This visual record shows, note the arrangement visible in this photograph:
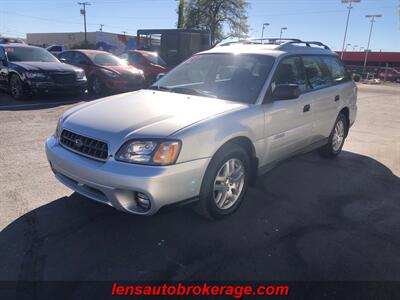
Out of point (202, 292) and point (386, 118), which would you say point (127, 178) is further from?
point (386, 118)

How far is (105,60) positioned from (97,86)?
1.16 m

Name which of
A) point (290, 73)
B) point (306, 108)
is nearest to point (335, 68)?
point (306, 108)

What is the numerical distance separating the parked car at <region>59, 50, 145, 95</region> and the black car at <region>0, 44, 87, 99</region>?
38.9 inches

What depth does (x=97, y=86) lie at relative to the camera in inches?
459

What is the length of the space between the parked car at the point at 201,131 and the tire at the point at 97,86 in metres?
7.60

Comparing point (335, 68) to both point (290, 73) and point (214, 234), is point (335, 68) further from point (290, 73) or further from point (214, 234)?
point (214, 234)

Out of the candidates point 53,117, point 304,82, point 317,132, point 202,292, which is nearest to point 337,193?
point 317,132

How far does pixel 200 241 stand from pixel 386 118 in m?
9.40

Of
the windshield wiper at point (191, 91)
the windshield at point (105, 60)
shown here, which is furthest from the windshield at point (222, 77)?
the windshield at point (105, 60)

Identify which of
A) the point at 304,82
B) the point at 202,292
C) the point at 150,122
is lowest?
the point at 202,292

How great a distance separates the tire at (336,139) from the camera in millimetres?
5457

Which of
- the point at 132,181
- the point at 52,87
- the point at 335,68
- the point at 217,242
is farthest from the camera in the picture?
the point at 52,87

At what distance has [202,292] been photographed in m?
2.51

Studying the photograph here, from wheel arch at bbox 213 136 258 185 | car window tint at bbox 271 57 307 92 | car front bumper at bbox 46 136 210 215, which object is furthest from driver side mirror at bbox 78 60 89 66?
wheel arch at bbox 213 136 258 185
